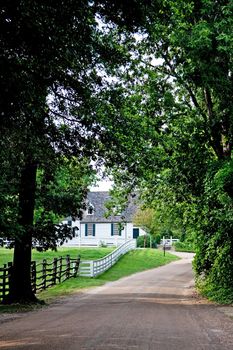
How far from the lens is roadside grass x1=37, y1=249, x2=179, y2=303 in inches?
907

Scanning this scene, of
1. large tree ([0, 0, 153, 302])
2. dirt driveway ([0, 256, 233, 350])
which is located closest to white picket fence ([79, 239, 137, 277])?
dirt driveway ([0, 256, 233, 350])

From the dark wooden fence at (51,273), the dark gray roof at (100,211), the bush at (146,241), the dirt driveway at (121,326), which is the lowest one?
the dirt driveway at (121,326)

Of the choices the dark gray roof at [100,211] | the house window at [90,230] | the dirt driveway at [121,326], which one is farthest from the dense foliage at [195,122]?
the house window at [90,230]

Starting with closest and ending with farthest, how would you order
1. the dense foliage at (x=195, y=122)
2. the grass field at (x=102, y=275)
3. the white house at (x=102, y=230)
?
1. the dense foliage at (x=195, y=122)
2. the grass field at (x=102, y=275)
3. the white house at (x=102, y=230)

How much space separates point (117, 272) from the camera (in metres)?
34.5

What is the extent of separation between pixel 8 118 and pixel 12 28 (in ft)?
6.12

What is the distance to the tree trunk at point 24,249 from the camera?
58.7ft

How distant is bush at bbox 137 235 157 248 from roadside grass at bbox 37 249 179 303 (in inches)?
422

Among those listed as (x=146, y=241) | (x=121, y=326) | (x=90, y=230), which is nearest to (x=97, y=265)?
(x=121, y=326)

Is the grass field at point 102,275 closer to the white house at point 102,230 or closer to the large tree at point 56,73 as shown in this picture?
the large tree at point 56,73

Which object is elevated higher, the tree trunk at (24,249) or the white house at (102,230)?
the white house at (102,230)

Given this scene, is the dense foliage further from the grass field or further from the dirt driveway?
the grass field

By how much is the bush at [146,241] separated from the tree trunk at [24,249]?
4138 centimetres

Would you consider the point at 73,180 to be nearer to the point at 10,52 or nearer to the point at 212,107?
the point at 212,107
